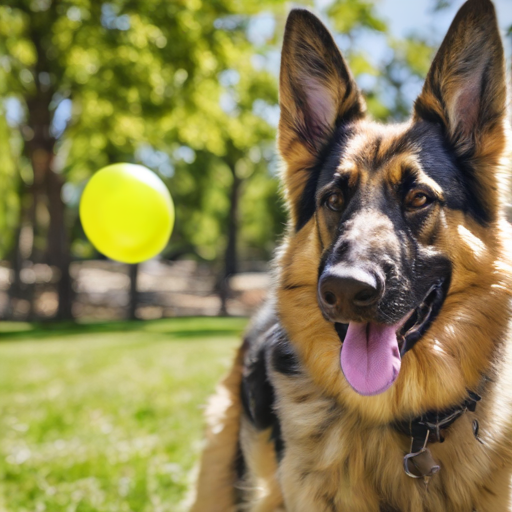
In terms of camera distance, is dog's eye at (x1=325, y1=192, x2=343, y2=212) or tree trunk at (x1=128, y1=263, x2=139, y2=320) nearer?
dog's eye at (x1=325, y1=192, x2=343, y2=212)

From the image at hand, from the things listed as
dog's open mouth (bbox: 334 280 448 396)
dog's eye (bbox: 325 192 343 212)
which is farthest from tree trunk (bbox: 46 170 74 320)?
dog's open mouth (bbox: 334 280 448 396)

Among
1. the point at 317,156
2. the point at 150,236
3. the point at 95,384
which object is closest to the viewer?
the point at 317,156

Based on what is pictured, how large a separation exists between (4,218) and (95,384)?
49.9ft

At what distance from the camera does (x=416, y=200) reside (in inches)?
103

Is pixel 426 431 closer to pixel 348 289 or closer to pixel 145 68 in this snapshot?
pixel 348 289

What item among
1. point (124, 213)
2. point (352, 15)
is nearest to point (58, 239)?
point (352, 15)

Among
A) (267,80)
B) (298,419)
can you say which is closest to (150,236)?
(298,419)

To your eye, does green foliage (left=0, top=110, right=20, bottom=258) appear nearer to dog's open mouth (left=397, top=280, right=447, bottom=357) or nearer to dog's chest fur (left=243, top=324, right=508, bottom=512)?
dog's chest fur (left=243, top=324, right=508, bottom=512)

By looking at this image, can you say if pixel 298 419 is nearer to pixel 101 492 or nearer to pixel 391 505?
pixel 391 505

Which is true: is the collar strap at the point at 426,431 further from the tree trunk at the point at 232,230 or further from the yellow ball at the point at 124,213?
the tree trunk at the point at 232,230

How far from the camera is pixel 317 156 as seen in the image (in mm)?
3127

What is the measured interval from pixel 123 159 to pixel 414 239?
18.7 meters

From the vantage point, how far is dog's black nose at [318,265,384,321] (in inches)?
86.3

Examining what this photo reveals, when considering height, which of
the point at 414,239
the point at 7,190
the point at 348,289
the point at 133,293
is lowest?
the point at 133,293
